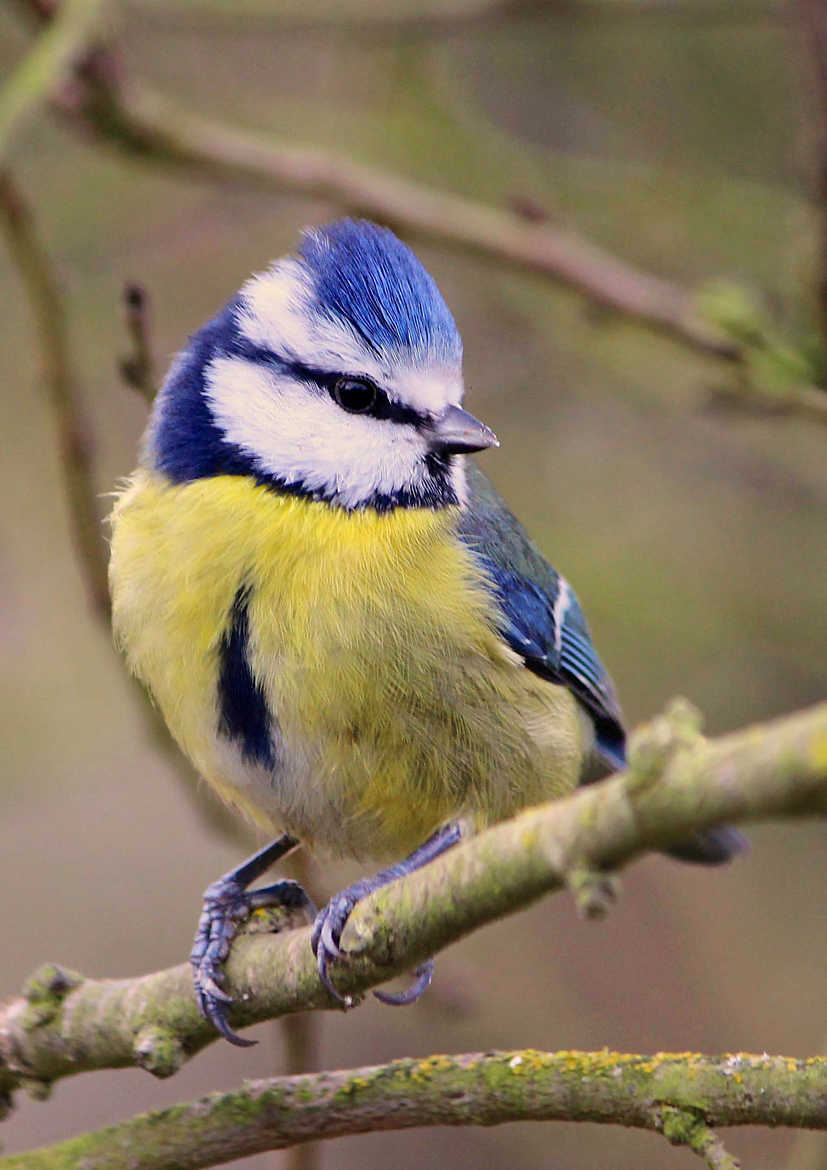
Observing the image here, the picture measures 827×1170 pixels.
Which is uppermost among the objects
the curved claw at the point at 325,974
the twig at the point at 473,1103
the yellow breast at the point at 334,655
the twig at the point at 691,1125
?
the yellow breast at the point at 334,655

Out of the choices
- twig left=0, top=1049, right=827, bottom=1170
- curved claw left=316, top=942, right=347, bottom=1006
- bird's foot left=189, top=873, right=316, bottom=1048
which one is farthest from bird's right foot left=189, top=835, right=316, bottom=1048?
curved claw left=316, top=942, right=347, bottom=1006

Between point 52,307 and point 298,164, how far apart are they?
27.6 inches

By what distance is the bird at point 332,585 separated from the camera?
2.24 metres

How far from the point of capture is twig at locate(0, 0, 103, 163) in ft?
8.88

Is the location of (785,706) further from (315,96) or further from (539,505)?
(315,96)

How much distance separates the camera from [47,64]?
2.76 m

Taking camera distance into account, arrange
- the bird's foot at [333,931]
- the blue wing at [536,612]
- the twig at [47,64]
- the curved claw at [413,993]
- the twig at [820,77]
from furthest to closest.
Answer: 1. the twig at [820,77]
2. the twig at [47,64]
3. the blue wing at [536,612]
4. the curved claw at [413,993]
5. the bird's foot at [333,931]

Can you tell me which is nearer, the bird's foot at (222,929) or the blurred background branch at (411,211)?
the bird's foot at (222,929)

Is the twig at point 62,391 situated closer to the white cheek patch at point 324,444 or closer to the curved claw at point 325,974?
the white cheek patch at point 324,444

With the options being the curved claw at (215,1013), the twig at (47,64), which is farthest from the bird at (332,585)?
the twig at (47,64)

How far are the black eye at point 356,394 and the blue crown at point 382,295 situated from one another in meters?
0.06

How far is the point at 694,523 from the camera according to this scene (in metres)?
4.36

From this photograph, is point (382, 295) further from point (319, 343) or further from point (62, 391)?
point (62, 391)

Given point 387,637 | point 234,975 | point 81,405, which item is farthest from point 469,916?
point 81,405
